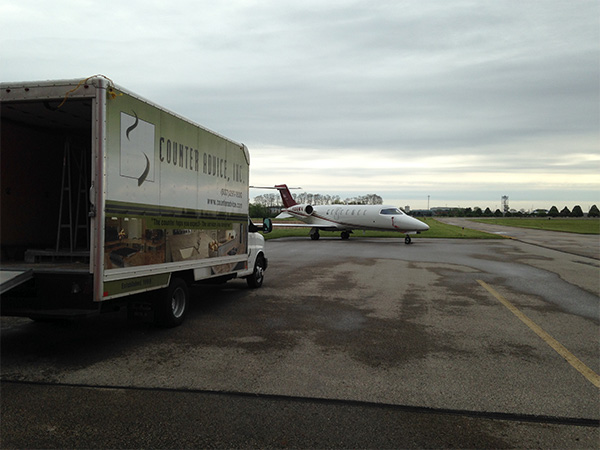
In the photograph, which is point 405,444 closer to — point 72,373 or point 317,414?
point 317,414

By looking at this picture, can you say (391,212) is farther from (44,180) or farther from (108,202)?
(108,202)

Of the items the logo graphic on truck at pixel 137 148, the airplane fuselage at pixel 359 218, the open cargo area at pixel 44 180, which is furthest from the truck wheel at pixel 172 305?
the airplane fuselage at pixel 359 218

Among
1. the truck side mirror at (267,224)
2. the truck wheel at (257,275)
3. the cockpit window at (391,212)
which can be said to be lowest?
the truck wheel at (257,275)

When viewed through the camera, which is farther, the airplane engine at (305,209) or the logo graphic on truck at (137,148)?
the airplane engine at (305,209)

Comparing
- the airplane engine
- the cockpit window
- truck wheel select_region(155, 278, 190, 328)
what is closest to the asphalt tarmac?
truck wheel select_region(155, 278, 190, 328)

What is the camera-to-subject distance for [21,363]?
18.0 feet

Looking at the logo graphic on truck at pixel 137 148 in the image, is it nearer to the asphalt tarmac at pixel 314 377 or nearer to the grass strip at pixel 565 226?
the asphalt tarmac at pixel 314 377

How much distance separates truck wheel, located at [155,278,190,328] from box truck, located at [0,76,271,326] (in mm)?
16

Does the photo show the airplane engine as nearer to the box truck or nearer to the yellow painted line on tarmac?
the yellow painted line on tarmac

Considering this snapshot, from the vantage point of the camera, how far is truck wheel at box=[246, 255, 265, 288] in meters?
11.0

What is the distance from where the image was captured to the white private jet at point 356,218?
3050cm

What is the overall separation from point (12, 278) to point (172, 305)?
228cm

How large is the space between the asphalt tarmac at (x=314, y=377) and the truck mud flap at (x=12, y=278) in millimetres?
933

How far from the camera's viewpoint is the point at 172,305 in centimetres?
714
